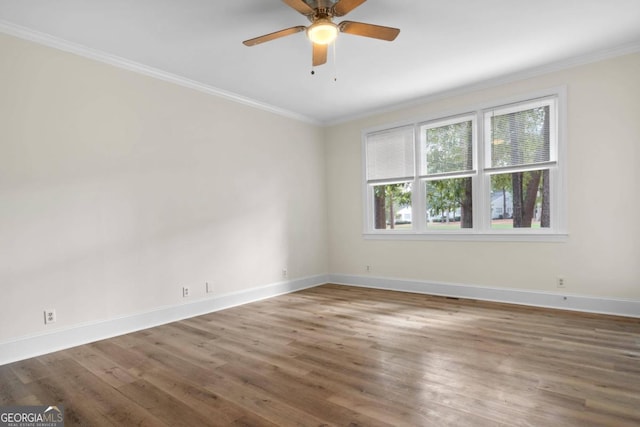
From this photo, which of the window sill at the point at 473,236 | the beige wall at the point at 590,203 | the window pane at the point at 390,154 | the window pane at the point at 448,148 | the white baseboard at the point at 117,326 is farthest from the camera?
the window pane at the point at 390,154

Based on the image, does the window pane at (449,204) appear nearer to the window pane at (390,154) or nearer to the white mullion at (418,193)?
the white mullion at (418,193)

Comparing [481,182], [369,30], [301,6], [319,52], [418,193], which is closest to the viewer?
[301,6]

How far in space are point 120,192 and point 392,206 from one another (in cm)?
378

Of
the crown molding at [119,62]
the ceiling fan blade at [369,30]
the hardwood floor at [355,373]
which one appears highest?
the crown molding at [119,62]

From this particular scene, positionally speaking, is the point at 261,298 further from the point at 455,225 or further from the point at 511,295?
the point at 511,295

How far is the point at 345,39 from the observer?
3309 millimetres

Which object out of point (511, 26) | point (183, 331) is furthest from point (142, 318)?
point (511, 26)

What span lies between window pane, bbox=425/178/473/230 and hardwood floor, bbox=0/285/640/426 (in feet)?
4.55

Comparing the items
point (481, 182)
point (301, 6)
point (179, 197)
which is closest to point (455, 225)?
point (481, 182)

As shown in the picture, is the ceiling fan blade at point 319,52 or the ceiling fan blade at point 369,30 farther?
the ceiling fan blade at point 319,52

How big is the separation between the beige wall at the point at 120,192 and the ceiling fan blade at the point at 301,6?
2.25 m

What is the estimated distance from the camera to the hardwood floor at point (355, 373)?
198cm

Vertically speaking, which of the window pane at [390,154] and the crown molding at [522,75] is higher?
the crown molding at [522,75]

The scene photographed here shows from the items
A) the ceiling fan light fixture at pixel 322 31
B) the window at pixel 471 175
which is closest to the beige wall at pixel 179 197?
the window at pixel 471 175
